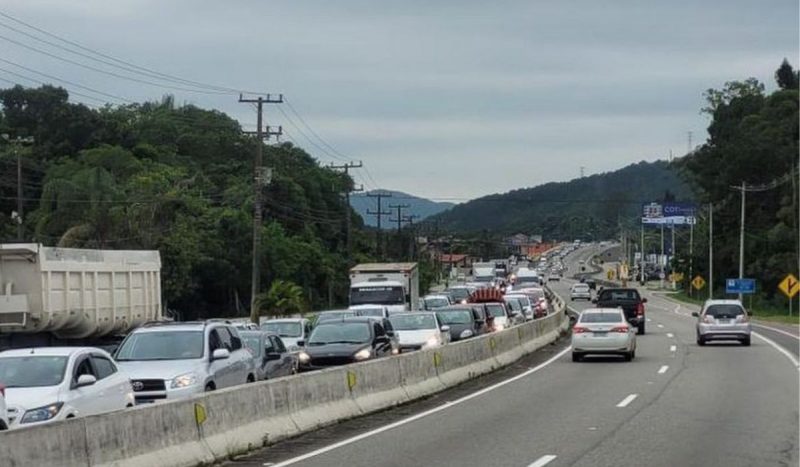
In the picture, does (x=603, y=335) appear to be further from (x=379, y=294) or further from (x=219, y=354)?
(x=379, y=294)

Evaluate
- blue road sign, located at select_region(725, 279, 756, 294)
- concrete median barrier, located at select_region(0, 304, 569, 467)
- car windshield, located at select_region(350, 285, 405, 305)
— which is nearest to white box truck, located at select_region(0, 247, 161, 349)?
concrete median barrier, located at select_region(0, 304, 569, 467)

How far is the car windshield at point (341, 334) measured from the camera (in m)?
28.9

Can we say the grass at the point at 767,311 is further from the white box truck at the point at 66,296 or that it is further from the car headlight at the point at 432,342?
the white box truck at the point at 66,296

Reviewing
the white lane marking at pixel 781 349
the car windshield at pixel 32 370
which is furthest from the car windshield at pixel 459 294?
the car windshield at pixel 32 370

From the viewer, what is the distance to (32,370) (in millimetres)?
16875

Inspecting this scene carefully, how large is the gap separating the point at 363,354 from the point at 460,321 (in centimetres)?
1413

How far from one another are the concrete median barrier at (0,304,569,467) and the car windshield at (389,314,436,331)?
6702mm

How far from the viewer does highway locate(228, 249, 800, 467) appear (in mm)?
15633

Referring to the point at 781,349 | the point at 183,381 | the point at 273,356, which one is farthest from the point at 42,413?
the point at 781,349

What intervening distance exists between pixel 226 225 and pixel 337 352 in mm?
57464

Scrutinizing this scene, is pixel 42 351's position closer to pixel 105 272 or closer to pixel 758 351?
pixel 105 272

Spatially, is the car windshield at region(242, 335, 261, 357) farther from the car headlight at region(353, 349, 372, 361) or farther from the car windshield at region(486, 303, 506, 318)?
the car windshield at region(486, 303, 506, 318)

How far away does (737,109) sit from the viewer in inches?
4769

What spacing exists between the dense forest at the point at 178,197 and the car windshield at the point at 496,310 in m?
19.2
